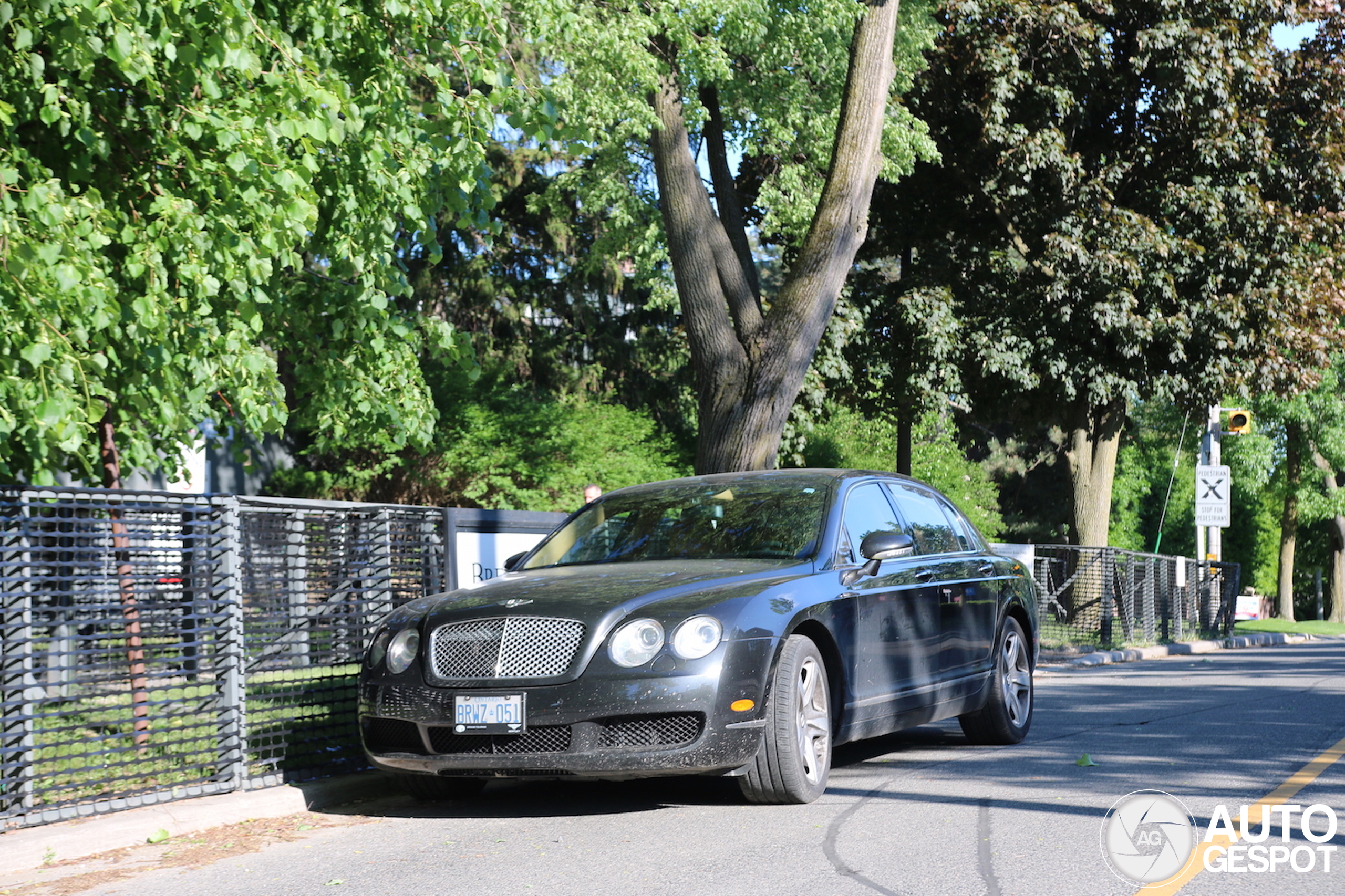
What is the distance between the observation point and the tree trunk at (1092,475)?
25.6 m

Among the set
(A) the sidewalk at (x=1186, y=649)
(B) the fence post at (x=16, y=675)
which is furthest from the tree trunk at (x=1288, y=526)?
(B) the fence post at (x=16, y=675)

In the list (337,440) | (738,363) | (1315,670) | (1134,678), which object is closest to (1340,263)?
(1315,670)

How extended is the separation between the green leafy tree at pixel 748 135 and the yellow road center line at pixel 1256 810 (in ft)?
21.0

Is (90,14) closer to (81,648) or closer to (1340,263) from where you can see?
(81,648)

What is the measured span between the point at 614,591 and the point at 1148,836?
8.39ft

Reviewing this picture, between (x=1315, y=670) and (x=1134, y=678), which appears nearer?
(x=1134, y=678)

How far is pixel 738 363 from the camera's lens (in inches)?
547

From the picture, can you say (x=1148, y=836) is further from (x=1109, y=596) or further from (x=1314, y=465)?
(x=1314, y=465)

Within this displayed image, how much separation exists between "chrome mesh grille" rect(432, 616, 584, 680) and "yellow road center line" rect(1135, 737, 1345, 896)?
2607mm

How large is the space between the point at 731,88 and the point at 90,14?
1394cm

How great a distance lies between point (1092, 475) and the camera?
2597cm

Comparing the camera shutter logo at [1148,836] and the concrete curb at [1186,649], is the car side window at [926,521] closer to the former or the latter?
the camera shutter logo at [1148,836]

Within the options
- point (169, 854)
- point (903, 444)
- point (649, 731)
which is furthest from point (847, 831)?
Result: point (903, 444)

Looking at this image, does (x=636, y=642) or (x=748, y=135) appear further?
(x=748, y=135)
